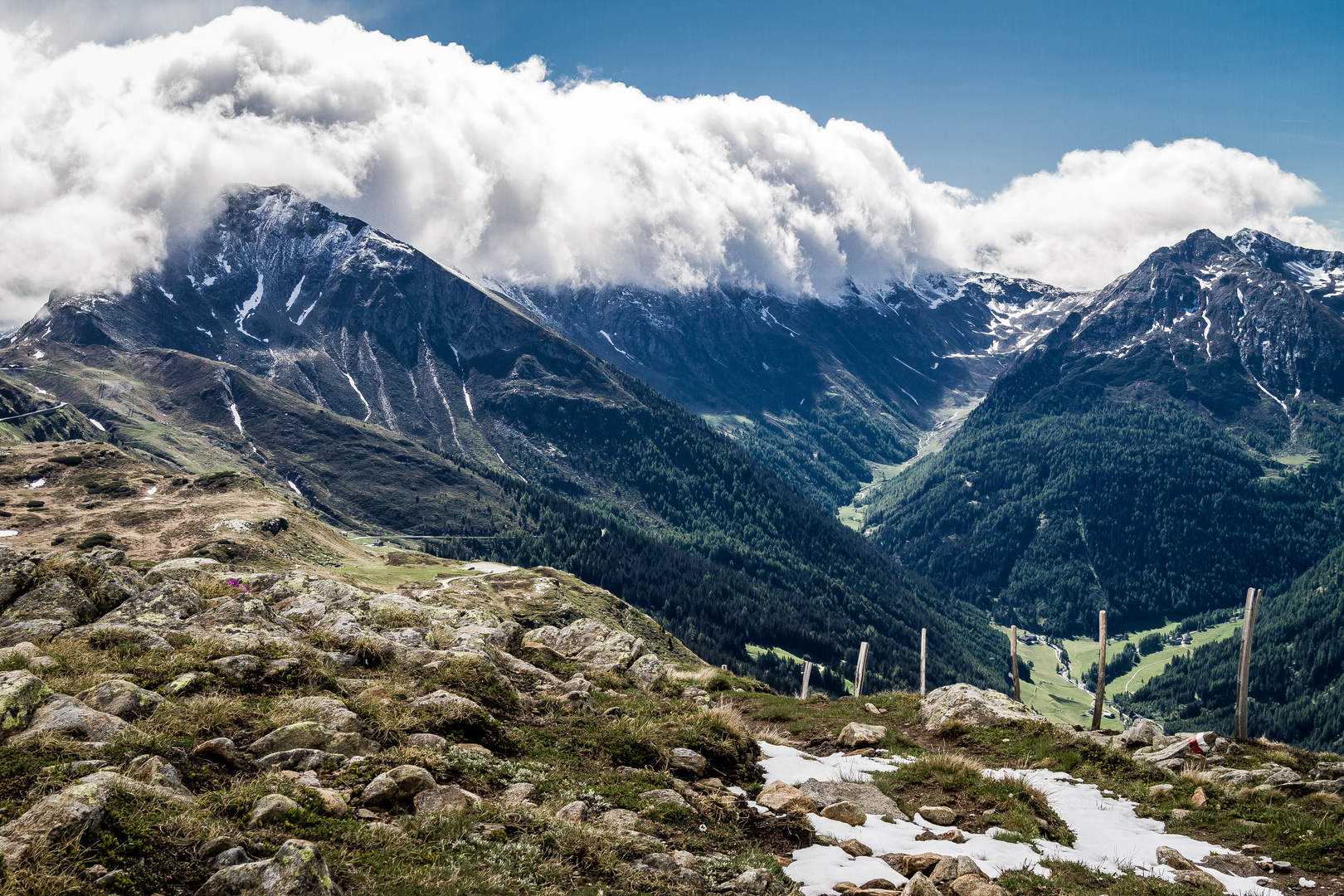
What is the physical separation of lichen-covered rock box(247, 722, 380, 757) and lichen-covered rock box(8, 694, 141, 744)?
2.07m

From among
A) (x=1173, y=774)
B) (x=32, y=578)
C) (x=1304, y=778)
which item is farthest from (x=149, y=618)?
(x=1304, y=778)

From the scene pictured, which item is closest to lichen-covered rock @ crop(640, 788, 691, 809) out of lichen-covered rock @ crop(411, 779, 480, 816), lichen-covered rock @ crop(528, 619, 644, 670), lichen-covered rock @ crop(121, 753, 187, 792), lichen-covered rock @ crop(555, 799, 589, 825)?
lichen-covered rock @ crop(555, 799, 589, 825)

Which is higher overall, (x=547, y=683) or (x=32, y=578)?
(x=32, y=578)

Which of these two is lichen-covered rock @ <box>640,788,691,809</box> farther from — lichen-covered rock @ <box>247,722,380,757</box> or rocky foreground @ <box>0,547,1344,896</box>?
lichen-covered rock @ <box>247,722,380,757</box>

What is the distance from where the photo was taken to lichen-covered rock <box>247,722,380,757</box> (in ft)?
44.0

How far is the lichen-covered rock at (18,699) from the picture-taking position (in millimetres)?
11883

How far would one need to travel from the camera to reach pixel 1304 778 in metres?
22.0

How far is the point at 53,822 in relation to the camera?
887 centimetres

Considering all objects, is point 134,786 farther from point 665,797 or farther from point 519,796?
point 665,797

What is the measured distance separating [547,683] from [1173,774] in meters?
20.5

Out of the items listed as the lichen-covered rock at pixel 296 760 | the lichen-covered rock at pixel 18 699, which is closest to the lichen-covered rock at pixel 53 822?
the lichen-covered rock at pixel 296 760

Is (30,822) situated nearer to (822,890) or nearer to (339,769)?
(339,769)

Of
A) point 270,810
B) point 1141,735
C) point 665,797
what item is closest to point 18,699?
point 270,810

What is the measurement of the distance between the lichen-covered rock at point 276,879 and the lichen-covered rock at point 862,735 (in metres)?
20.1
